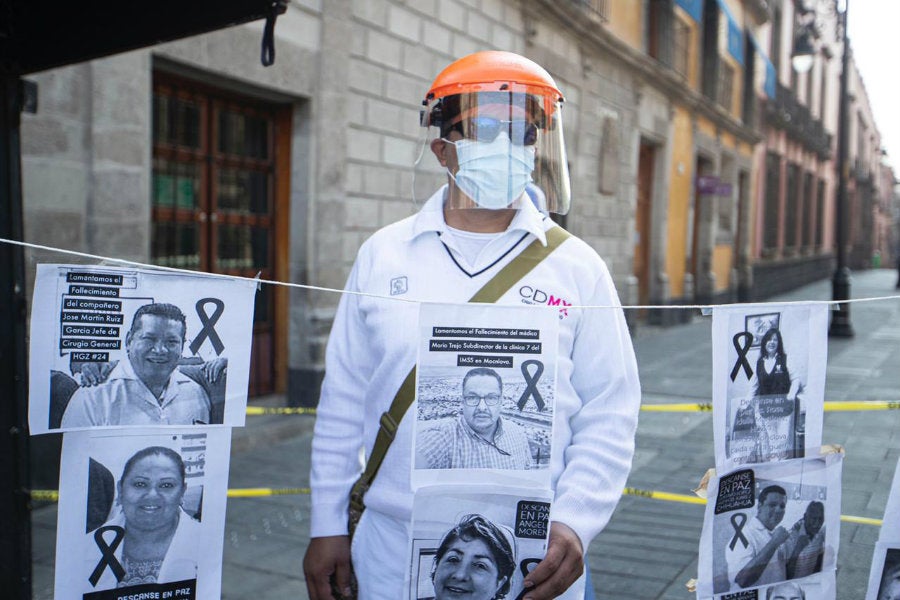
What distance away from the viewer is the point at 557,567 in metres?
1.83

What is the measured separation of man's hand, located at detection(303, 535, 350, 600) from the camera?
2.07 meters

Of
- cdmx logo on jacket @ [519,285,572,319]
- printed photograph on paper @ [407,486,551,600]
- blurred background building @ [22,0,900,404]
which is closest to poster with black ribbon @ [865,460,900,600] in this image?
printed photograph on paper @ [407,486,551,600]

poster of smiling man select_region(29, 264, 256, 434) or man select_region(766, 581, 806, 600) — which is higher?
poster of smiling man select_region(29, 264, 256, 434)

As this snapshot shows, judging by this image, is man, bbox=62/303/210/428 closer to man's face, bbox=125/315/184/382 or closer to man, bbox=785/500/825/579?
man's face, bbox=125/315/184/382

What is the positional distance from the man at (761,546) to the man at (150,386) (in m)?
1.33

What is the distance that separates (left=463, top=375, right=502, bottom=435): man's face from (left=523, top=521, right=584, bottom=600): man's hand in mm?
263

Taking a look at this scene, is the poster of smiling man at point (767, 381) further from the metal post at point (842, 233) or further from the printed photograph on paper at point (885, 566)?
the metal post at point (842, 233)

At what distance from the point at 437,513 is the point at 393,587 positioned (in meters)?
0.26

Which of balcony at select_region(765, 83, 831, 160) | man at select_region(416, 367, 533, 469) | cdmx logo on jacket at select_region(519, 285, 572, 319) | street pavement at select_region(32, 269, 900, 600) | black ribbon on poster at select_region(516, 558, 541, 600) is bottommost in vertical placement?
street pavement at select_region(32, 269, 900, 600)

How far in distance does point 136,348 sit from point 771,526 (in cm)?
159

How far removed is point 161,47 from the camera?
18.7 ft

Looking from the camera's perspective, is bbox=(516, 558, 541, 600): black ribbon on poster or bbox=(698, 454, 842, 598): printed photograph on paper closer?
bbox=(516, 558, 541, 600): black ribbon on poster

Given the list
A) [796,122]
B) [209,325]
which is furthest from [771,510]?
[796,122]

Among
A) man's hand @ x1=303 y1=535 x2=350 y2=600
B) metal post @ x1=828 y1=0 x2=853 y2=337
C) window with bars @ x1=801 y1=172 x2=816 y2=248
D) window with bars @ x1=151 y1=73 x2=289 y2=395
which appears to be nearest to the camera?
man's hand @ x1=303 y1=535 x2=350 y2=600
